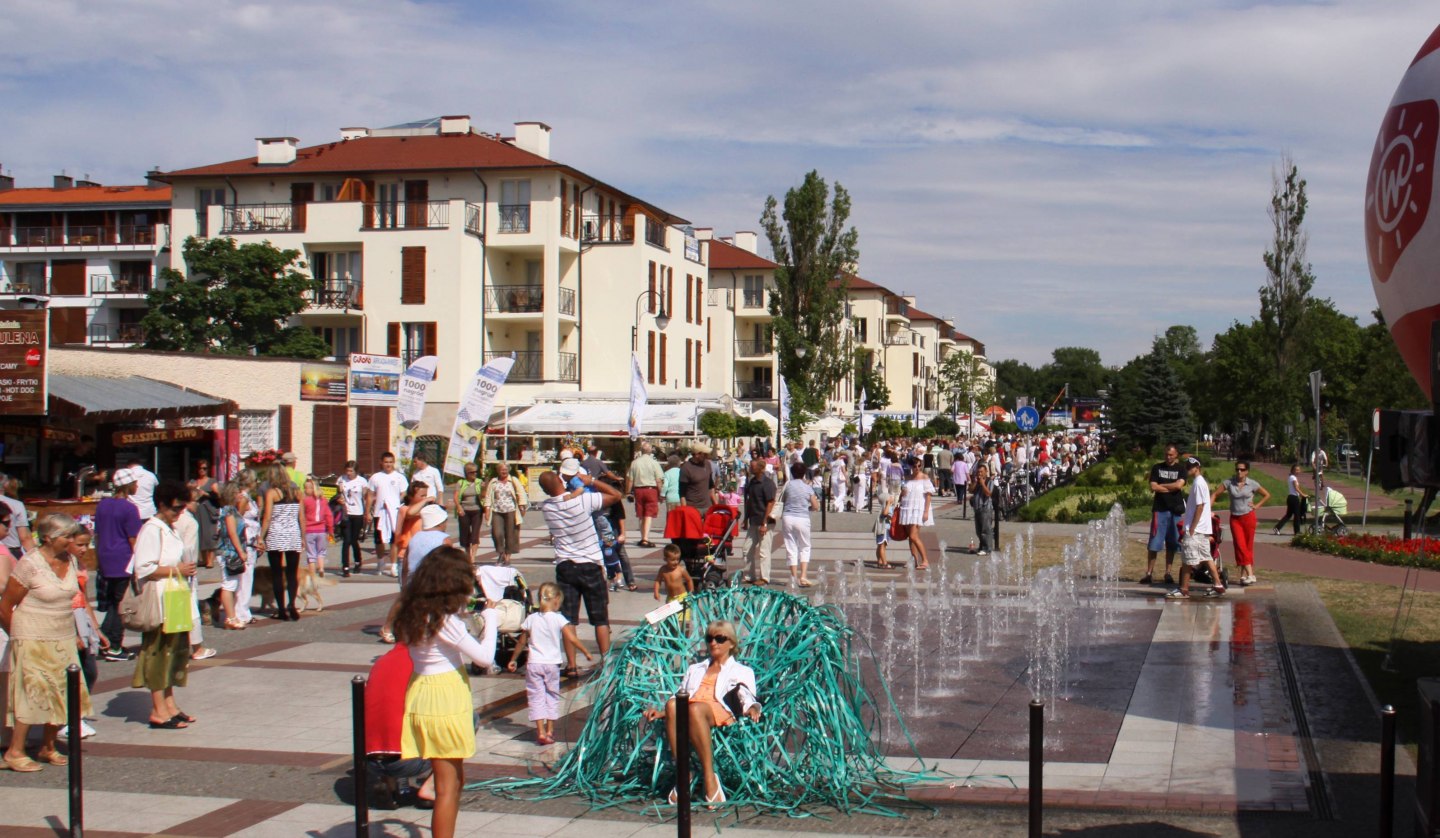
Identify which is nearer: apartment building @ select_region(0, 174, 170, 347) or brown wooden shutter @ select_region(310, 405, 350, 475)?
brown wooden shutter @ select_region(310, 405, 350, 475)

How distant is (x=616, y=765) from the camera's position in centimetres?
783

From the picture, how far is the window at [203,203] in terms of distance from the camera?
2031 inches

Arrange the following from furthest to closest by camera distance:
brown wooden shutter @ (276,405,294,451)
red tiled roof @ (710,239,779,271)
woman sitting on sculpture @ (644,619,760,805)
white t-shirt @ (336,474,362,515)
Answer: red tiled roof @ (710,239,779,271), brown wooden shutter @ (276,405,294,451), white t-shirt @ (336,474,362,515), woman sitting on sculpture @ (644,619,760,805)

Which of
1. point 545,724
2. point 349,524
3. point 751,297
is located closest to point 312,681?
point 545,724

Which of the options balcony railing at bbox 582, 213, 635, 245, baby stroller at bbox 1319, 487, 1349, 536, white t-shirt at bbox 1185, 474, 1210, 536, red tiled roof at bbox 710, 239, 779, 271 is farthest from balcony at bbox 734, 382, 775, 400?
white t-shirt at bbox 1185, 474, 1210, 536

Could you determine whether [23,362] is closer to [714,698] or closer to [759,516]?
[759,516]

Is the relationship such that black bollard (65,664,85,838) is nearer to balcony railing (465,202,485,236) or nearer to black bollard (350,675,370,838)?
black bollard (350,675,370,838)

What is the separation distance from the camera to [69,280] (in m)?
60.1

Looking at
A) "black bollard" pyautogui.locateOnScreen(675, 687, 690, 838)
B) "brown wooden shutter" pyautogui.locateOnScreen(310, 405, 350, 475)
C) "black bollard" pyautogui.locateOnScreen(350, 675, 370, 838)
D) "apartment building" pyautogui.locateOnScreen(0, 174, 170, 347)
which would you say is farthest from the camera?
"apartment building" pyautogui.locateOnScreen(0, 174, 170, 347)

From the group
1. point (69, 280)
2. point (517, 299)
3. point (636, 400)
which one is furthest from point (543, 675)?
point (69, 280)

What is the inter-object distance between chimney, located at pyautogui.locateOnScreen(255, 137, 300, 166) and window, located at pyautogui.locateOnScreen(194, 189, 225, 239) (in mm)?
2180

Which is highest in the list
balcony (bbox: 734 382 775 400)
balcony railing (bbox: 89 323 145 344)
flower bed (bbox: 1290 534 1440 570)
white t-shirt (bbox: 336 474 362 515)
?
balcony railing (bbox: 89 323 145 344)

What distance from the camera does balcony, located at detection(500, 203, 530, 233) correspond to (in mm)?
49469

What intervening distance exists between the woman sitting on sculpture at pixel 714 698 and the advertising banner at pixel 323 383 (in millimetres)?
27393
